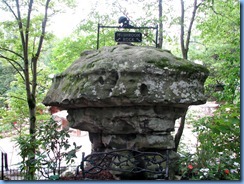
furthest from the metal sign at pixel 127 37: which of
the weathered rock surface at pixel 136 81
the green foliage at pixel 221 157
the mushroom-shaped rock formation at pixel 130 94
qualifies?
the green foliage at pixel 221 157

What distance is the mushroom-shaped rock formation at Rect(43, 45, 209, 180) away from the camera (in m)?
4.00

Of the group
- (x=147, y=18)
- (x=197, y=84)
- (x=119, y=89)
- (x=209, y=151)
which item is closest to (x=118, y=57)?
(x=119, y=89)

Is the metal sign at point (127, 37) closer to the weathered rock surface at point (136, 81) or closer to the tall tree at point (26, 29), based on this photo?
the weathered rock surface at point (136, 81)

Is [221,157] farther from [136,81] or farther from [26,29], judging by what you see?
[26,29]

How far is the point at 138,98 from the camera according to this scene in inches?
155

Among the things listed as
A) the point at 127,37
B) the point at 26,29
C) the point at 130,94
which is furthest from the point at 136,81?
the point at 26,29

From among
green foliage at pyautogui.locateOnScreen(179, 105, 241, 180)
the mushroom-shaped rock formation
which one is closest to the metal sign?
the mushroom-shaped rock formation

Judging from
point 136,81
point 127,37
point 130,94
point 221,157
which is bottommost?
point 221,157

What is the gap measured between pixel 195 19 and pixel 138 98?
15.4 feet

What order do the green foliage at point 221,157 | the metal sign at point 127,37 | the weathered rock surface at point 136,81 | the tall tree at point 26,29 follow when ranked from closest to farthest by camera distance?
the green foliage at point 221,157 → the weathered rock surface at point 136,81 → the metal sign at point 127,37 → the tall tree at point 26,29

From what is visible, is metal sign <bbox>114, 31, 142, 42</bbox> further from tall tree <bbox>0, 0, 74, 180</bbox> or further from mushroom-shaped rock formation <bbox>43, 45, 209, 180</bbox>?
tall tree <bbox>0, 0, 74, 180</bbox>

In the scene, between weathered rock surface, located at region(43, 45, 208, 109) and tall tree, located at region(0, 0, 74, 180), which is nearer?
weathered rock surface, located at region(43, 45, 208, 109)

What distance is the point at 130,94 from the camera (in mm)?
3912

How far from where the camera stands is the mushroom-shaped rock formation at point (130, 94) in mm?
3996
